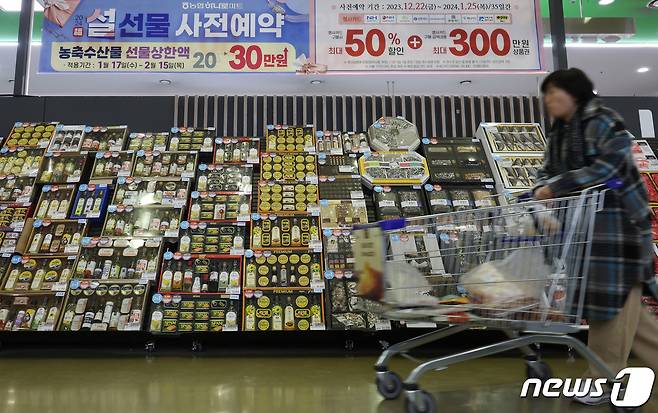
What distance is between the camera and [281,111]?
466 centimetres

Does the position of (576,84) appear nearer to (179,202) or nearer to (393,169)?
(393,169)

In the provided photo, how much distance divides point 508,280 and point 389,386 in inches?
26.5

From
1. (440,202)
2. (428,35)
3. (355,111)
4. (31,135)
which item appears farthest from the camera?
(355,111)

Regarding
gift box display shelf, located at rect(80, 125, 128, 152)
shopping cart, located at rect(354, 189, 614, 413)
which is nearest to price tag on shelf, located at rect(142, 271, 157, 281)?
gift box display shelf, located at rect(80, 125, 128, 152)

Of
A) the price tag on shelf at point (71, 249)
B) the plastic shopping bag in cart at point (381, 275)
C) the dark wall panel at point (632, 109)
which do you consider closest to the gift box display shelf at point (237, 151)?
the price tag on shelf at point (71, 249)

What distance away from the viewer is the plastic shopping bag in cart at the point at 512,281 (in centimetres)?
181

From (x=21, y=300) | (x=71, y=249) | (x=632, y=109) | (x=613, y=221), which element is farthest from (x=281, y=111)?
(x=613, y=221)

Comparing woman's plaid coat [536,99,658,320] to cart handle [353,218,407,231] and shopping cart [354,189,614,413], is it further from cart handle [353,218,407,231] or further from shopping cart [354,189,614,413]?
cart handle [353,218,407,231]

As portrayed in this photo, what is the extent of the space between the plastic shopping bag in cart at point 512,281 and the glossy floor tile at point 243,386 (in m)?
0.44

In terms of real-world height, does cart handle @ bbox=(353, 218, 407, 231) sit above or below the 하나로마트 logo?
above

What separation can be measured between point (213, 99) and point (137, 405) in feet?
10.8

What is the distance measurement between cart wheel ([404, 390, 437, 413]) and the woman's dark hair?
1.26 meters

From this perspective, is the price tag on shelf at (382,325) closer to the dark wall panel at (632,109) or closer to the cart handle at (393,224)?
the cart handle at (393,224)

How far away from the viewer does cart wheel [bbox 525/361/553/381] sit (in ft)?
7.38
